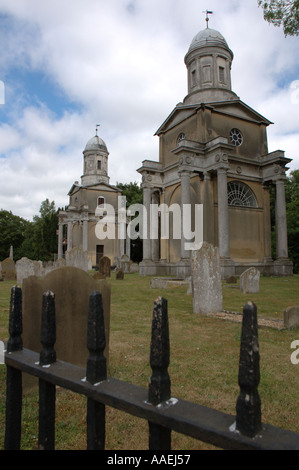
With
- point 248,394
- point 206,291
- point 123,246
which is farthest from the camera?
point 123,246

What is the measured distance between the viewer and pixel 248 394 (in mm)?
1186

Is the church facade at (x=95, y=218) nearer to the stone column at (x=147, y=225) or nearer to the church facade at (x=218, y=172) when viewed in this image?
the stone column at (x=147, y=225)

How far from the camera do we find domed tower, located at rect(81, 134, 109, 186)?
1828 inches

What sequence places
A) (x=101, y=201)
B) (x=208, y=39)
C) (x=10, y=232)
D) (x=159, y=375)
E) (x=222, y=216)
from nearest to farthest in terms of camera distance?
(x=159, y=375) → (x=222, y=216) → (x=208, y=39) → (x=101, y=201) → (x=10, y=232)

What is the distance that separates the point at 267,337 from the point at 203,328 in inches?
49.5

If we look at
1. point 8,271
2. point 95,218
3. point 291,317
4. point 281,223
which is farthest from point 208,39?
point 291,317

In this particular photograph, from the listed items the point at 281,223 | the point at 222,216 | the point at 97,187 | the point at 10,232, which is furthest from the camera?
the point at 10,232

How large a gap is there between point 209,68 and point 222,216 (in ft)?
47.0

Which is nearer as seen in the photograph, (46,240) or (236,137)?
(236,137)

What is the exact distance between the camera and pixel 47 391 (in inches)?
66.4

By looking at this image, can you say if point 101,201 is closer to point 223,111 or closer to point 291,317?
point 223,111

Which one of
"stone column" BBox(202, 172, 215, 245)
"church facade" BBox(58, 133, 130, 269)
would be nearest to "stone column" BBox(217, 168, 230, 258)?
"stone column" BBox(202, 172, 215, 245)
